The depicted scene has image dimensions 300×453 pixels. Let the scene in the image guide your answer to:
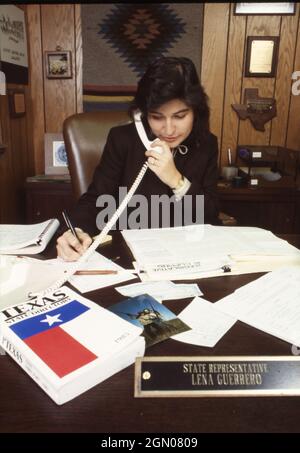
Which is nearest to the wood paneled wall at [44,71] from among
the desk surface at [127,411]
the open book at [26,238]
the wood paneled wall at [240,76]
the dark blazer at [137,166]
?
the wood paneled wall at [240,76]

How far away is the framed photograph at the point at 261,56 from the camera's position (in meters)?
2.59

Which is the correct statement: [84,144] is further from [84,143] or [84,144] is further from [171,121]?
[171,121]

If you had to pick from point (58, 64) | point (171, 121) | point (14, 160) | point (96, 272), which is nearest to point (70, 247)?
point (96, 272)

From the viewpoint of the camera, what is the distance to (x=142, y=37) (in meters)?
2.61

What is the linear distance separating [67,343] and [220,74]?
2451 mm

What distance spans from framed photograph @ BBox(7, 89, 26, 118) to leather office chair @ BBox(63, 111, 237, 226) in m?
0.79

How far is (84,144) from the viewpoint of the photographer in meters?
1.74

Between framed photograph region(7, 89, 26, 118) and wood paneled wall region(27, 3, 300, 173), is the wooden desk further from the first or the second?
framed photograph region(7, 89, 26, 118)

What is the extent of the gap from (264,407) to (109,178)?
1267mm

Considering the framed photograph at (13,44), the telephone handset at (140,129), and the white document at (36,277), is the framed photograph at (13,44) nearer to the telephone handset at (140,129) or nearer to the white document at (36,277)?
the telephone handset at (140,129)

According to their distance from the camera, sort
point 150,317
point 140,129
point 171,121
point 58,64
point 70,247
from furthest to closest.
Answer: point 58,64
point 140,129
point 171,121
point 70,247
point 150,317

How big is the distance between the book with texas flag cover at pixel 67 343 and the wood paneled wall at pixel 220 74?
2.28 metres

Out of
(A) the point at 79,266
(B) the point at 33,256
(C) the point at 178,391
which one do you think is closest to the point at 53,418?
(C) the point at 178,391
